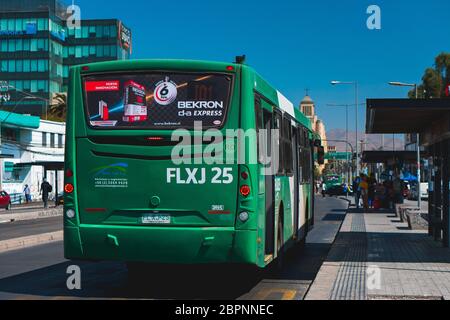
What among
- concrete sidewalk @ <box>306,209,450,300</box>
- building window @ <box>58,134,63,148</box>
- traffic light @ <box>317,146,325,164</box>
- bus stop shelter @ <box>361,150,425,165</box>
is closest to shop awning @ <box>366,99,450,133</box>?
traffic light @ <box>317,146,325,164</box>

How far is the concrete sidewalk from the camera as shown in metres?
9.35

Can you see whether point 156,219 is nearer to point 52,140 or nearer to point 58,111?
point 52,140

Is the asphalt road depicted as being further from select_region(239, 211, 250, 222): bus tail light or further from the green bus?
select_region(239, 211, 250, 222): bus tail light

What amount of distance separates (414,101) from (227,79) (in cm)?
520

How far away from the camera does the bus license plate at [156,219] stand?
31.7 ft

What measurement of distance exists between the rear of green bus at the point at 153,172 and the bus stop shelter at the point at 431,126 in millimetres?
4857

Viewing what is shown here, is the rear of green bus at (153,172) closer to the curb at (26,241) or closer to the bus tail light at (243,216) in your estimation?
the bus tail light at (243,216)

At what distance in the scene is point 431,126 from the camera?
1784cm

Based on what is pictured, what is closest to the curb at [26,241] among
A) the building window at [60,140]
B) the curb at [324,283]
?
the curb at [324,283]

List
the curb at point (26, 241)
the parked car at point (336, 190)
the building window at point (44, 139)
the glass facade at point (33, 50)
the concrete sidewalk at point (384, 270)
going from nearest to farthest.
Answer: the concrete sidewalk at point (384, 270) → the curb at point (26, 241) → the building window at point (44, 139) → the parked car at point (336, 190) → the glass facade at point (33, 50)

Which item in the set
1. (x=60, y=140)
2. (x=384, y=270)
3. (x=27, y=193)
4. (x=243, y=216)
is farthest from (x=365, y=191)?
(x=60, y=140)

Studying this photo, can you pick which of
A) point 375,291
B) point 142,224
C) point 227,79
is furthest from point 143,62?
point 375,291

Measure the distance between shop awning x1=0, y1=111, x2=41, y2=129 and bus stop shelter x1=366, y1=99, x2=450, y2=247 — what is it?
164ft

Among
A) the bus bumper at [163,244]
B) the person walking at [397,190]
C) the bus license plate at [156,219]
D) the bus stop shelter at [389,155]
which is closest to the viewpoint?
the bus bumper at [163,244]
